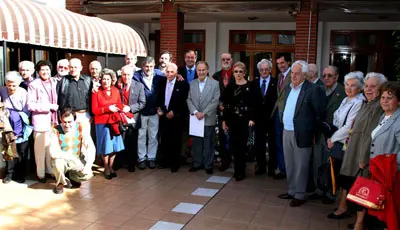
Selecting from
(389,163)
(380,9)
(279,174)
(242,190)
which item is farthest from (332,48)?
(389,163)

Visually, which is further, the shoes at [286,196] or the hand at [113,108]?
the hand at [113,108]

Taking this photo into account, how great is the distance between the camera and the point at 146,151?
6.61 m

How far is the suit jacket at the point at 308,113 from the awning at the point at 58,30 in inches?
181

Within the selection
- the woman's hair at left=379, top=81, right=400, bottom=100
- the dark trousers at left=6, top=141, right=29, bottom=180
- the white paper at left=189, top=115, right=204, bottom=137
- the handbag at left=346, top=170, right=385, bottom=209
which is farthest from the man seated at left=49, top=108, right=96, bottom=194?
the woman's hair at left=379, top=81, right=400, bottom=100

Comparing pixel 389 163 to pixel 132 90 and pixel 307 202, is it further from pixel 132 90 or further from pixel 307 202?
pixel 132 90

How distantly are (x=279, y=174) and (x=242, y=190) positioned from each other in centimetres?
92

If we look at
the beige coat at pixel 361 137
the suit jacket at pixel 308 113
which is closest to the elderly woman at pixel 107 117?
the suit jacket at pixel 308 113

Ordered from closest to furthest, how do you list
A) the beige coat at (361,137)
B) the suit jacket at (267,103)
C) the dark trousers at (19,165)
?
the beige coat at (361,137) < the dark trousers at (19,165) < the suit jacket at (267,103)

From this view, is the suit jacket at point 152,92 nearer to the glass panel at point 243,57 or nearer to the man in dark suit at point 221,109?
the man in dark suit at point 221,109

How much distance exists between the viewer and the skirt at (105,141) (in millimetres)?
5871

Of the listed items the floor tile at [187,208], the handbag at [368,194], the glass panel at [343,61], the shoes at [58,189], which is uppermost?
the glass panel at [343,61]

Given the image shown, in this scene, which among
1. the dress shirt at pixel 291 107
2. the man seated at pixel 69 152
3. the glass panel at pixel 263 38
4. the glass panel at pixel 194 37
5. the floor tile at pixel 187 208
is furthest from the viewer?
the glass panel at pixel 194 37

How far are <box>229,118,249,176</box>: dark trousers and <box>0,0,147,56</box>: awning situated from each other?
3830mm

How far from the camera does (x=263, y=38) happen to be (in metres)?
12.5
